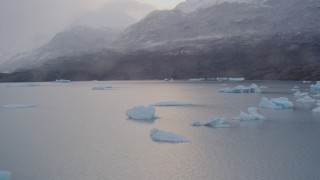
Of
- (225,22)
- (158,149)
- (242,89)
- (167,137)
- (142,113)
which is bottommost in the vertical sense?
(158,149)

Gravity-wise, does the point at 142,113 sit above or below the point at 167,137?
above

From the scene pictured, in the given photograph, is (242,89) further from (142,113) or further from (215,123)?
(215,123)

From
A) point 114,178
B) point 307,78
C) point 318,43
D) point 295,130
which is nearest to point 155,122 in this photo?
point 295,130

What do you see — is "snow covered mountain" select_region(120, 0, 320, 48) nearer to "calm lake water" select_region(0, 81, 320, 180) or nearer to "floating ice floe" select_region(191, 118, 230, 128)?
"calm lake water" select_region(0, 81, 320, 180)

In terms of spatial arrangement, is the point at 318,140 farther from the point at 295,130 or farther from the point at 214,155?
the point at 214,155

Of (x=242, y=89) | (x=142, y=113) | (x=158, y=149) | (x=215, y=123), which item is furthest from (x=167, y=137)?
(x=242, y=89)

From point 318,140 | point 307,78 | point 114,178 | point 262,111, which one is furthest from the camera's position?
point 307,78

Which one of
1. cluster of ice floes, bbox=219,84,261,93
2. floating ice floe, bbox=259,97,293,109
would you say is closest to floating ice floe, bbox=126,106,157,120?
floating ice floe, bbox=259,97,293,109

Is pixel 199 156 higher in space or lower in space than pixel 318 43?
lower

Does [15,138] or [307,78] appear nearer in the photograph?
[15,138]
